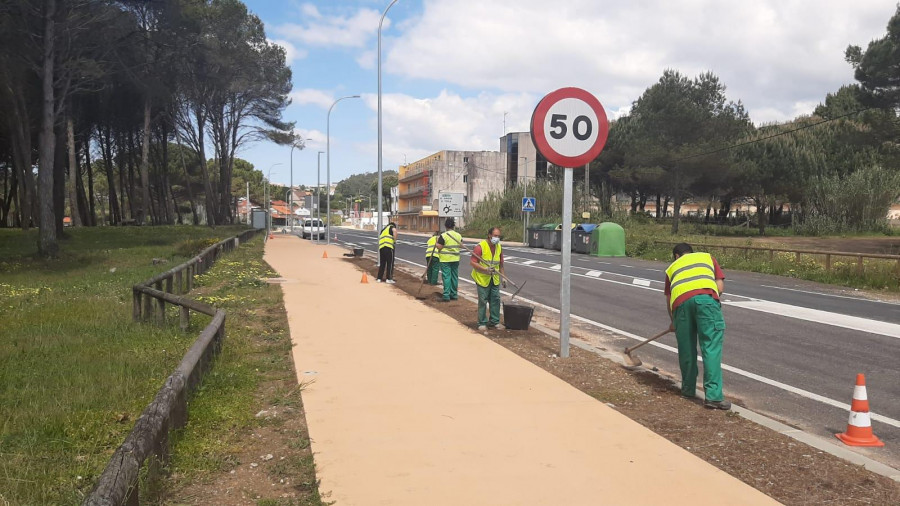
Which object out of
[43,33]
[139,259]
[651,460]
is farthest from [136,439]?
[43,33]

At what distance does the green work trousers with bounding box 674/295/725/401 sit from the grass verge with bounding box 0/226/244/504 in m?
4.49

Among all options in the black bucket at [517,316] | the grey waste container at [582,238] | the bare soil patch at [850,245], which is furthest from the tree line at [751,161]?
the black bucket at [517,316]

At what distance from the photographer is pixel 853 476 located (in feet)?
13.7

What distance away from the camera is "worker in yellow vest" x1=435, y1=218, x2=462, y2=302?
42.2ft

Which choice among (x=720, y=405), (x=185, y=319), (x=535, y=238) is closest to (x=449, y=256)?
(x=185, y=319)

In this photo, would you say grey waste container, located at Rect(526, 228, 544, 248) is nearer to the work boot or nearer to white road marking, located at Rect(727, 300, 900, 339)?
white road marking, located at Rect(727, 300, 900, 339)

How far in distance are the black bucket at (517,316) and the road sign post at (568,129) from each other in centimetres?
232

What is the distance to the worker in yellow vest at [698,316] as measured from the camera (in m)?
5.61

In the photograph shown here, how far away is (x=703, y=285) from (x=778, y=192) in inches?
1962

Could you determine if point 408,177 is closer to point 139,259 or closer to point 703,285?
point 139,259

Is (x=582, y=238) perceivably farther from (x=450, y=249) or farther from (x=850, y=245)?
(x=450, y=249)

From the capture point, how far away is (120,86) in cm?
3678

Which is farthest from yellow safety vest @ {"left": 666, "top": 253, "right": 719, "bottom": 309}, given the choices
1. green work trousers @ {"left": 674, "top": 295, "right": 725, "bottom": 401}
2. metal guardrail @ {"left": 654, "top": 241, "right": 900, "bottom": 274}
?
metal guardrail @ {"left": 654, "top": 241, "right": 900, "bottom": 274}

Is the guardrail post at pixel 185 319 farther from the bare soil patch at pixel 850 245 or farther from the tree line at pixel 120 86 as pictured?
the bare soil patch at pixel 850 245
